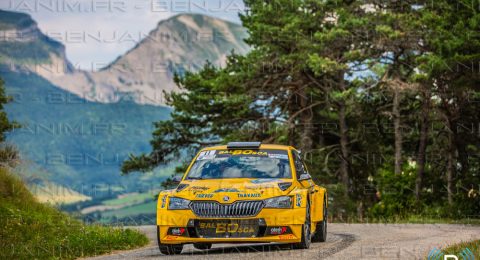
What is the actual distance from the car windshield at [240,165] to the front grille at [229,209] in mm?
1186

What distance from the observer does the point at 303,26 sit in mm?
45156

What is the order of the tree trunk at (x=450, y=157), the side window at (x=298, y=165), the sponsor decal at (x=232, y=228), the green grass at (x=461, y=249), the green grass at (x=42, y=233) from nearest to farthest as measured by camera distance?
1. the green grass at (x=461, y=249)
2. the sponsor decal at (x=232, y=228)
3. the green grass at (x=42, y=233)
4. the side window at (x=298, y=165)
5. the tree trunk at (x=450, y=157)

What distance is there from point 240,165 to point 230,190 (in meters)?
1.30

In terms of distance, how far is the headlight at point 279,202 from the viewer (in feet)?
44.1

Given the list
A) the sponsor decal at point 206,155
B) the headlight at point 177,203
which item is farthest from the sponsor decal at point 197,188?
the sponsor decal at point 206,155

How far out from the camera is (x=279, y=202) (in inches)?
531

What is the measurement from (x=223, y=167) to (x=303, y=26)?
1227 inches

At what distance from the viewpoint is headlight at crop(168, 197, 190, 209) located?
532 inches

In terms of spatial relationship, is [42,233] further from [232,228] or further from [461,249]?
[461,249]

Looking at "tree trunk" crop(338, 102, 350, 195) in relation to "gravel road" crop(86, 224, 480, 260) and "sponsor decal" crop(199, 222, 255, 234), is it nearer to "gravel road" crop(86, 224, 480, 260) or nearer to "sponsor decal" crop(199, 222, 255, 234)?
"gravel road" crop(86, 224, 480, 260)

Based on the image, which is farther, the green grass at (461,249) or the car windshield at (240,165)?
the car windshield at (240,165)

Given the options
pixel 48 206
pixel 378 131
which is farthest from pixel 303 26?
pixel 48 206

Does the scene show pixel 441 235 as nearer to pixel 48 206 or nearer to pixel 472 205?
pixel 48 206

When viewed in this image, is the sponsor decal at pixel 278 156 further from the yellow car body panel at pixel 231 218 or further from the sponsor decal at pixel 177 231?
the sponsor decal at pixel 177 231
